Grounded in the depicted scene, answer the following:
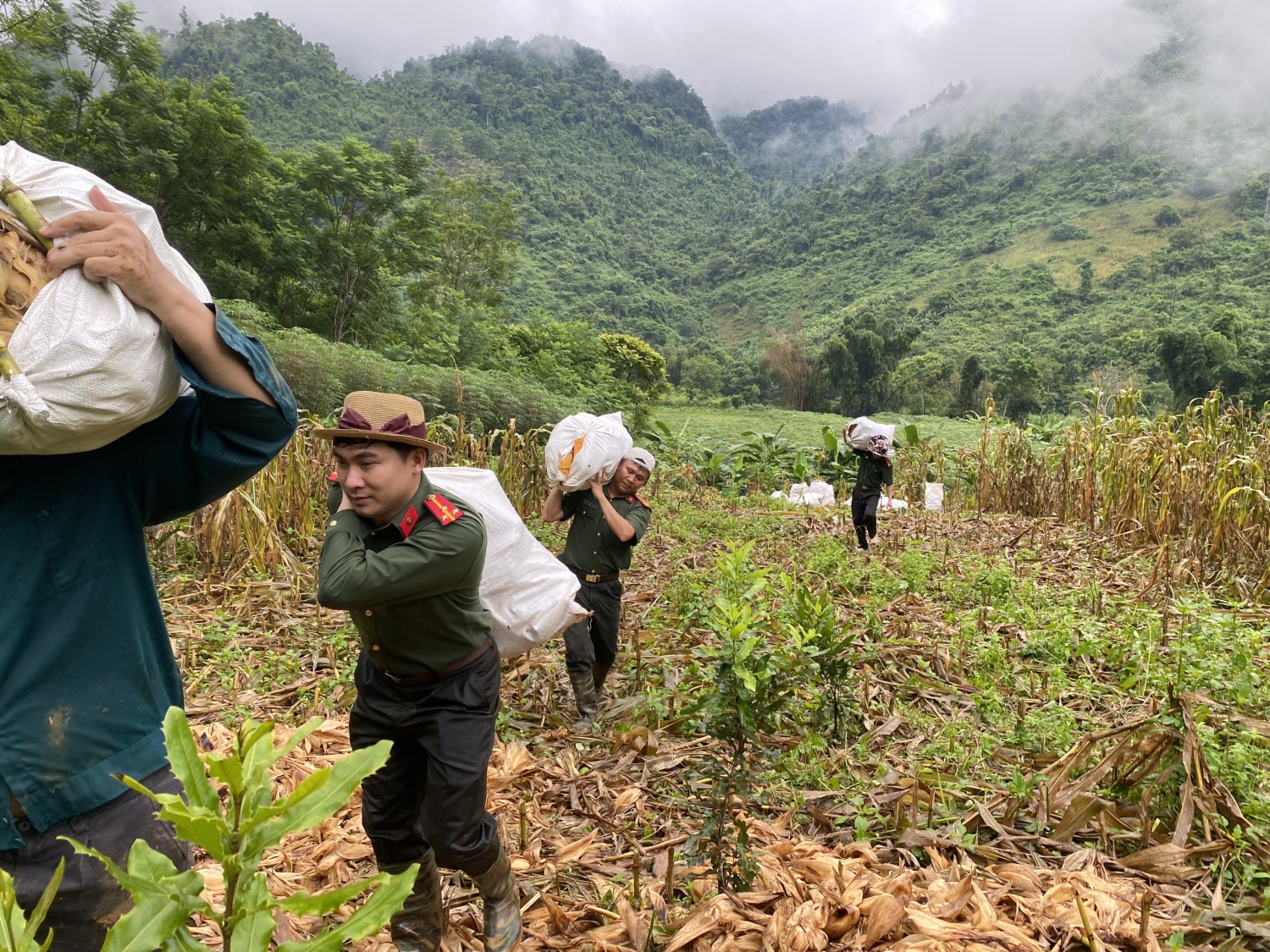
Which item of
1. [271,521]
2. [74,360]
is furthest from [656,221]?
[74,360]

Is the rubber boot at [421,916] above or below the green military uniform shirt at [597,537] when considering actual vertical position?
below

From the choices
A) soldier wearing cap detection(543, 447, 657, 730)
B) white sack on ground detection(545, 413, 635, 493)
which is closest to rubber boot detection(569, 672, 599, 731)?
soldier wearing cap detection(543, 447, 657, 730)

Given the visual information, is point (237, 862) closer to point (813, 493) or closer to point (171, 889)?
point (171, 889)

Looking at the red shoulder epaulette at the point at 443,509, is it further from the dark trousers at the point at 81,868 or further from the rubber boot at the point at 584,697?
the rubber boot at the point at 584,697

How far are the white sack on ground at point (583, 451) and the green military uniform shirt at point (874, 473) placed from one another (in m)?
4.81

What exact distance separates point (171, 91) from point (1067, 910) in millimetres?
20496

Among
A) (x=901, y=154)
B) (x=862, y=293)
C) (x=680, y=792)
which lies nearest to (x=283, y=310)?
(x=680, y=792)

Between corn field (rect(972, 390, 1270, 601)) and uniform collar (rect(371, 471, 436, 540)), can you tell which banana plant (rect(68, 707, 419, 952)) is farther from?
corn field (rect(972, 390, 1270, 601))

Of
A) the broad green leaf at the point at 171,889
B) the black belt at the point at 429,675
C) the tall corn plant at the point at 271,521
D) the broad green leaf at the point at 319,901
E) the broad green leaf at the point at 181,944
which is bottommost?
the tall corn plant at the point at 271,521

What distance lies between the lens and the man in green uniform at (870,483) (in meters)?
8.30

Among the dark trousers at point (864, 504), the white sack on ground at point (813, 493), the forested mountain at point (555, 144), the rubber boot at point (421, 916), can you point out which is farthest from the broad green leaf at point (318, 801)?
the forested mountain at point (555, 144)

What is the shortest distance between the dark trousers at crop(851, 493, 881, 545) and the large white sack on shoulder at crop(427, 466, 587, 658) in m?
6.10

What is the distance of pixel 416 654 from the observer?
7.11 ft

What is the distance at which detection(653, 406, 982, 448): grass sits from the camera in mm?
23500
